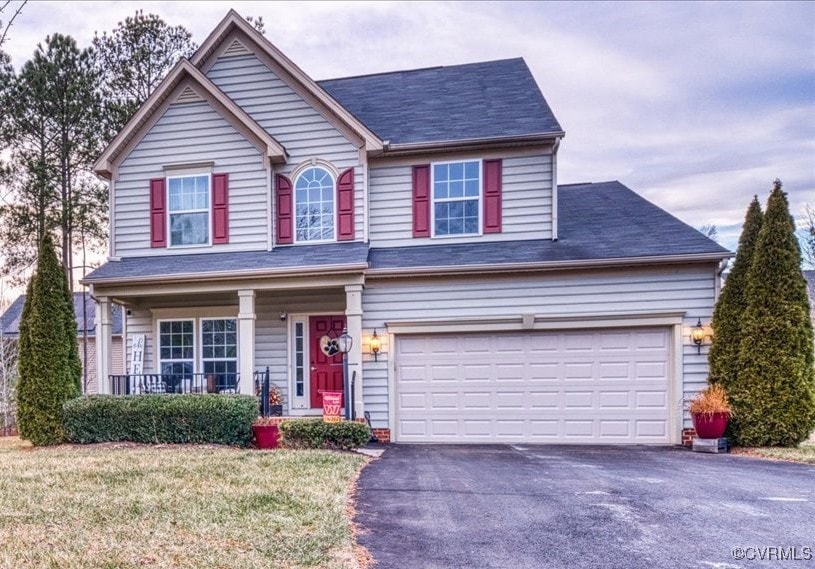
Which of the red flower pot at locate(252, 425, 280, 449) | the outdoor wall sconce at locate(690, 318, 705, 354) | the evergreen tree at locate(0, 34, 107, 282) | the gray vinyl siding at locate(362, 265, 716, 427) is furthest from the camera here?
the evergreen tree at locate(0, 34, 107, 282)

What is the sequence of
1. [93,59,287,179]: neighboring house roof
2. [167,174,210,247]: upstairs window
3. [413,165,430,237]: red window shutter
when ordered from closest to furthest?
[93,59,287,179]: neighboring house roof, [413,165,430,237]: red window shutter, [167,174,210,247]: upstairs window

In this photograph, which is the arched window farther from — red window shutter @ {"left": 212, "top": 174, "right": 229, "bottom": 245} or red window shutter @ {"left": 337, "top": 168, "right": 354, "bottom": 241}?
red window shutter @ {"left": 212, "top": 174, "right": 229, "bottom": 245}

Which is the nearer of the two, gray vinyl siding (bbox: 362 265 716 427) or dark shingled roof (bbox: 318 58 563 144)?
gray vinyl siding (bbox: 362 265 716 427)

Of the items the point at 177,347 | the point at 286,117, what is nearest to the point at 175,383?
the point at 177,347

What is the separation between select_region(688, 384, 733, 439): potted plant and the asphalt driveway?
854mm

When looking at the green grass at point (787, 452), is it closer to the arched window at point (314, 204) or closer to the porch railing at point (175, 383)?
the arched window at point (314, 204)

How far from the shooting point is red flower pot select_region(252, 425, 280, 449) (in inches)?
361

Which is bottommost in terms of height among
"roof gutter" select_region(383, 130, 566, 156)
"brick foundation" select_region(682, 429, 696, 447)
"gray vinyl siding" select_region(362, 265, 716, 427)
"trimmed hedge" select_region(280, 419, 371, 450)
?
"brick foundation" select_region(682, 429, 696, 447)

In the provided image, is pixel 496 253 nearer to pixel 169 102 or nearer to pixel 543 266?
pixel 543 266

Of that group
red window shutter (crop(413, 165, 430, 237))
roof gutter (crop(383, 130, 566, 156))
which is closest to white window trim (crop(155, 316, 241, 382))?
red window shutter (crop(413, 165, 430, 237))

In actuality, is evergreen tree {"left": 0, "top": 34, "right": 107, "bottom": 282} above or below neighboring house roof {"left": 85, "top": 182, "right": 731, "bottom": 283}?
above

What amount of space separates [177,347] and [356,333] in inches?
167

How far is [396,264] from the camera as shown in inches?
410

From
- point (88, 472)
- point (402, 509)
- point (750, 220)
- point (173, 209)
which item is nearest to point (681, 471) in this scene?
point (402, 509)
